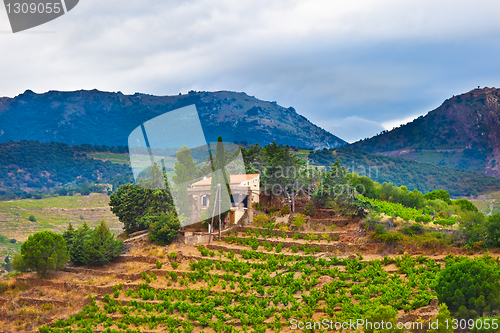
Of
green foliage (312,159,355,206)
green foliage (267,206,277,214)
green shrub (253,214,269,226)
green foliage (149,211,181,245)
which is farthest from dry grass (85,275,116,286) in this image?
green foliage (312,159,355,206)

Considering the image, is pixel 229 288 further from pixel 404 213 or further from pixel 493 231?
pixel 493 231

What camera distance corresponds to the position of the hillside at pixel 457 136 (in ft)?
374

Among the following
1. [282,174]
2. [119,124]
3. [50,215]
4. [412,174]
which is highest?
[119,124]

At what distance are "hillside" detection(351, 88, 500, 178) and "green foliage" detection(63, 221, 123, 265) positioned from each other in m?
98.4

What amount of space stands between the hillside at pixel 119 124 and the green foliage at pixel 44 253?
455 feet

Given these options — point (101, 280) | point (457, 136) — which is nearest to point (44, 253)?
point (101, 280)

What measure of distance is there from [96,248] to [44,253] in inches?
140

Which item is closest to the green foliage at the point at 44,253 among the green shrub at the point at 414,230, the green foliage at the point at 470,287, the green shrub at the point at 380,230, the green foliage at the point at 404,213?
the green shrub at the point at 380,230

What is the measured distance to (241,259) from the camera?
29.6 metres

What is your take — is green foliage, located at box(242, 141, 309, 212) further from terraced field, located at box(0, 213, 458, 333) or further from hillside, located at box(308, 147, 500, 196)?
hillside, located at box(308, 147, 500, 196)

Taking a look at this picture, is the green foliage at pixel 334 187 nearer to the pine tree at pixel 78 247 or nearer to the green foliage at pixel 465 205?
the green foliage at pixel 465 205

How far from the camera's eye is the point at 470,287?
18766 mm

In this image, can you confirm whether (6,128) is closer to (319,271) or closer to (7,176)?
(7,176)

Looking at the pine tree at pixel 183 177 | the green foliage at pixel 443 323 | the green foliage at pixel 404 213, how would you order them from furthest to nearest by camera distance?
the pine tree at pixel 183 177 → the green foliage at pixel 404 213 → the green foliage at pixel 443 323
